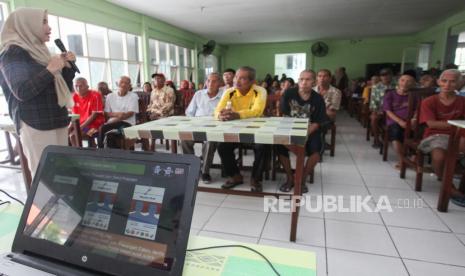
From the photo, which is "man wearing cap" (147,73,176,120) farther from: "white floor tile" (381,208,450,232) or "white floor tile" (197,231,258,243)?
"white floor tile" (381,208,450,232)

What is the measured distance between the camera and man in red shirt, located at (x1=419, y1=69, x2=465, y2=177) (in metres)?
2.33

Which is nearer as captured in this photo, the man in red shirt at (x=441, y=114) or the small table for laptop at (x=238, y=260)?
the small table for laptop at (x=238, y=260)

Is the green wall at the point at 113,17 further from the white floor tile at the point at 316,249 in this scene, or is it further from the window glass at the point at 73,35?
the white floor tile at the point at 316,249

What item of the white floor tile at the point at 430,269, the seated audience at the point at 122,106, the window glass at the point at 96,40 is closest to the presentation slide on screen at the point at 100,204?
the white floor tile at the point at 430,269

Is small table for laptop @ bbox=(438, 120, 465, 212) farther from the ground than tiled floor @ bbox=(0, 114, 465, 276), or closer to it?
farther from the ground

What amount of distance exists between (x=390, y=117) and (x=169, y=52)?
23.1 ft

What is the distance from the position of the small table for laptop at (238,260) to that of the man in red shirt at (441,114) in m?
2.25

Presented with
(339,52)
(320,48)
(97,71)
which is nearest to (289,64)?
(320,48)

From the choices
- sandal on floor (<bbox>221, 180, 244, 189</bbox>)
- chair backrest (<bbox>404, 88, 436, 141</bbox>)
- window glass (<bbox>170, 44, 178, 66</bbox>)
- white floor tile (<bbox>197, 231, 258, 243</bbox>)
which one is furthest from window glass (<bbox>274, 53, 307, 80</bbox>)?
white floor tile (<bbox>197, 231, 258, 243</bbox>)

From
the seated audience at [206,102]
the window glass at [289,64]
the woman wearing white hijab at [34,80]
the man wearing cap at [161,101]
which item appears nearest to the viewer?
the woman wearing white hijab at [34,80]

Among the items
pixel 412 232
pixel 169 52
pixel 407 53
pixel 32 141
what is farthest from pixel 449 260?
pixel 407 53

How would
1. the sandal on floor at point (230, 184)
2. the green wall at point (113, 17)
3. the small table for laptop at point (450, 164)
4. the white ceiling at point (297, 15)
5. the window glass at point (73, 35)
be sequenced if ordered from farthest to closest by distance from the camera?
1. the white ceiling at point (297, 15)
2. the window glass at point (73, 35)
3. the green wall at point (113, 17)
4. the sandal on floor at point (230, 184)
5. the small table for laptop at point (450, 164)

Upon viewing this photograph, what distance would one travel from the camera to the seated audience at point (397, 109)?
3168 millimetres

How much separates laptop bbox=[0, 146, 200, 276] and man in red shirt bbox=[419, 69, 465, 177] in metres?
2.47
